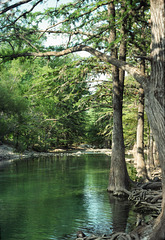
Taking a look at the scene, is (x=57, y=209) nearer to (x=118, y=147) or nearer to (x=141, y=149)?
(x=118, y=147)

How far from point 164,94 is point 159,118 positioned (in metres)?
0.48

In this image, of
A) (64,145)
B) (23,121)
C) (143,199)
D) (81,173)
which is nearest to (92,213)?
(143,199)

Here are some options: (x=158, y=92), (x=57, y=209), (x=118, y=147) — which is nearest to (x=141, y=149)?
(x=118, y=147)

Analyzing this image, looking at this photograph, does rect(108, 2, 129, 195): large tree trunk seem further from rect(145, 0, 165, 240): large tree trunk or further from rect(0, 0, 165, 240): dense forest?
rect(145, 0, 165, 240): large tree trunk

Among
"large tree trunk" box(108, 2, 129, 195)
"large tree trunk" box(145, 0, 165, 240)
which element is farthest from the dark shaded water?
"large tree trunk" box(145, 0, 165, 240)

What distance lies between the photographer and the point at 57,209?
12.3 meters

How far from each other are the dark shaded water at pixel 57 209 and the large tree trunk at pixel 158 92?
326cm

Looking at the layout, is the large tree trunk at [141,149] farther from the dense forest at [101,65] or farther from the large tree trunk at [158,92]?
the large tree trunk at [158,92]

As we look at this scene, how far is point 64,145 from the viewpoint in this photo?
56.4 meters

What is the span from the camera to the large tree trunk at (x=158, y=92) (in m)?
6.25

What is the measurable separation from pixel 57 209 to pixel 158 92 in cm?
754

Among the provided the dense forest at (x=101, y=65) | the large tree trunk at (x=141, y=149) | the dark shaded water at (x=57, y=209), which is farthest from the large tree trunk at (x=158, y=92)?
the large tree trunk at (x=141, y=149)

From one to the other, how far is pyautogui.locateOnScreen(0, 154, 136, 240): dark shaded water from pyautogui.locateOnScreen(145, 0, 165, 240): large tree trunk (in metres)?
3.26

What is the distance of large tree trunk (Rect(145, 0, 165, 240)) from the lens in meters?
6.25
